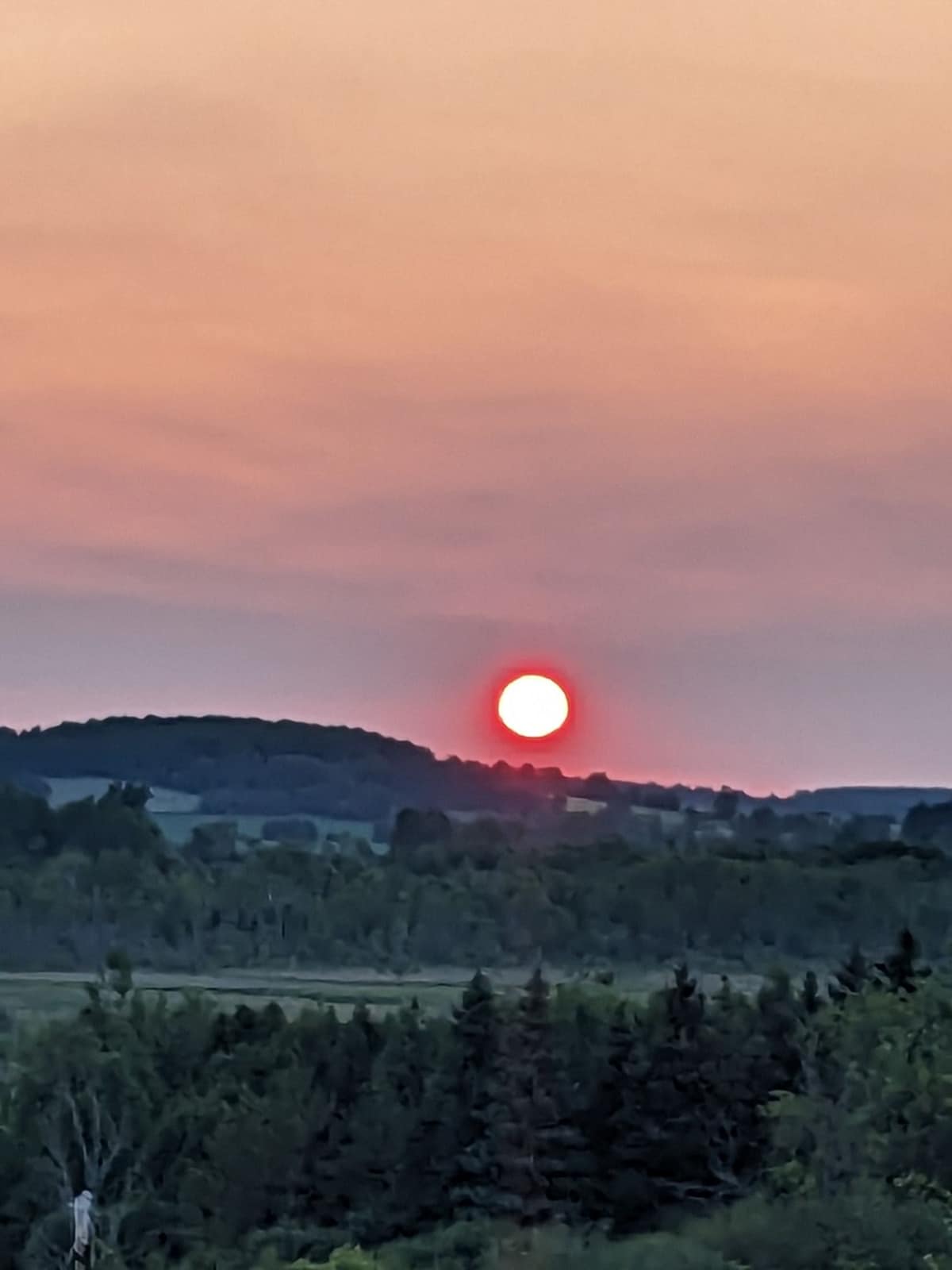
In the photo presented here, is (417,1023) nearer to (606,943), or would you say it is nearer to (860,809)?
(606,943)

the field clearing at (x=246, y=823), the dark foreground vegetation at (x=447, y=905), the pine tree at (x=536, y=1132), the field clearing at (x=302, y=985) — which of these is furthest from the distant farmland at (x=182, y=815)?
the pine tree at (x=536, y=1132)

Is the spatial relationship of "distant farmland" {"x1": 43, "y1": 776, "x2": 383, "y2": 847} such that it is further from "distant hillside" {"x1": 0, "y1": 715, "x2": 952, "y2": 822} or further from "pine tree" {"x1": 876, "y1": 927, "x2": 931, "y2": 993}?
"pine tree" {"x1": 876, "y1": 927, "x2": 931, "y2": 993}

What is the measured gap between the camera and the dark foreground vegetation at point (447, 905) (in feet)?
291

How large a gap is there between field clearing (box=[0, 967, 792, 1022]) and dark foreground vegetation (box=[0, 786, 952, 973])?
7.69 ft

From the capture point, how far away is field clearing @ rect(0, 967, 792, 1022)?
68375 mm

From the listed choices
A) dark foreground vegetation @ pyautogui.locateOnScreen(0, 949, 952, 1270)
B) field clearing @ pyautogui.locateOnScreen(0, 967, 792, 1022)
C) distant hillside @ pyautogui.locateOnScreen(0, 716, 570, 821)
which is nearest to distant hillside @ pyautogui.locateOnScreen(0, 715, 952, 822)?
distant hillside @ pyautogui.locateOnScreen(0, 716, 570, 821)

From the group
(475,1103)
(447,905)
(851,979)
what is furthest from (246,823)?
(475,1103)

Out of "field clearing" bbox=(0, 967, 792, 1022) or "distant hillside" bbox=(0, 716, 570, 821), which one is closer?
"field clearing" bbox=(0, 967, 792, 1022)

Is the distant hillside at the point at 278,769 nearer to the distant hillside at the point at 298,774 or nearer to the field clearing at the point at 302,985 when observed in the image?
the distant hillside at the point at 298,774

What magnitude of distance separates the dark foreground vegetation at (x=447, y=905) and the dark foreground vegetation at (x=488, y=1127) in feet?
147

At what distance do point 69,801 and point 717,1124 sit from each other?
83.5 meters

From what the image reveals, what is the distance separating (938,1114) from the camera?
23.7m

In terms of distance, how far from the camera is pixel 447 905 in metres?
95.4

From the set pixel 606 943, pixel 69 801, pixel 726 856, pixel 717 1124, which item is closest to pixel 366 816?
pixel 69 801
